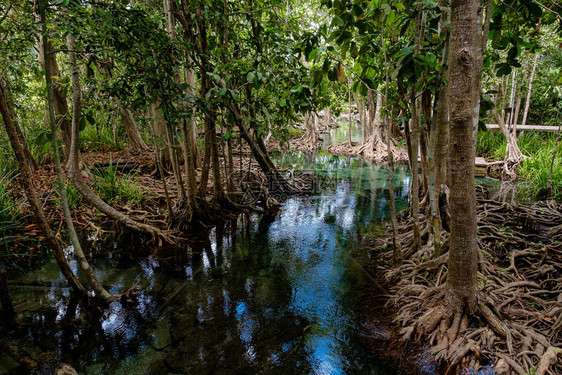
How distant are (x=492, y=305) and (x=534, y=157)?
875 centimetres

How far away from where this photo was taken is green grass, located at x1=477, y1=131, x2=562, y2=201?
7.11 meters

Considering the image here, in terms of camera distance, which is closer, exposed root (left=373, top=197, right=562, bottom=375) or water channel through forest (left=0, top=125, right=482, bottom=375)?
exposed root (left=373, top=197, right=562, bottom=375)

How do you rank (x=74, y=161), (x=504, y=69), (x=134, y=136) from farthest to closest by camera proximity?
(x=134, y=136), (x=74, y=161), (x=504, y=69)

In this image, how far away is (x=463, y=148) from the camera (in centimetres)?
210

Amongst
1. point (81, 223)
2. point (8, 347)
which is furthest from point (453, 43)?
point (81, 223)

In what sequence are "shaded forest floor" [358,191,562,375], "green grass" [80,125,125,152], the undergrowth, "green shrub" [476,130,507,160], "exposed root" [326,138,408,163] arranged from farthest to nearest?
1. "exposed root" [326,138,408,163]
2. "green shrub" [476,130,507,160]
3. "green grass" [80,125,125,152]
4. the undergrowth
5. "shaded forest floor" [358,191,562,375]

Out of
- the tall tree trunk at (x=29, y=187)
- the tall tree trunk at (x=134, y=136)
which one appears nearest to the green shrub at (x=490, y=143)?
the tall tree trunk at (x=134, y=136)

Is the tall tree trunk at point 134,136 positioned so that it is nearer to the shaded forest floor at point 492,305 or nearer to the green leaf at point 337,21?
the shaded forest floor at point 492,305

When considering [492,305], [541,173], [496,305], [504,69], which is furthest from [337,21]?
[541,173]

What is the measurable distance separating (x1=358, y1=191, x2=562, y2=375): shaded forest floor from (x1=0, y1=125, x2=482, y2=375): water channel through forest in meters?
0.47

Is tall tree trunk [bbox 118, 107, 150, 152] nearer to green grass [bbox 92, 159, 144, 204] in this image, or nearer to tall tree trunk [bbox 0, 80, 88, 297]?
green grass [bbox 92, 159, 144, 204]

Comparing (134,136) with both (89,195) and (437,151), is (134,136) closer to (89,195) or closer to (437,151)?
(89,195)

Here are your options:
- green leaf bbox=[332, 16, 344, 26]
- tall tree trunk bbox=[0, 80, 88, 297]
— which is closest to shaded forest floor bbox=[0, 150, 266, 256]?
tall tree trunk bbox=[0, 80, 88, 297]

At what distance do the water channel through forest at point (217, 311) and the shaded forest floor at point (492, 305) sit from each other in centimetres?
47
